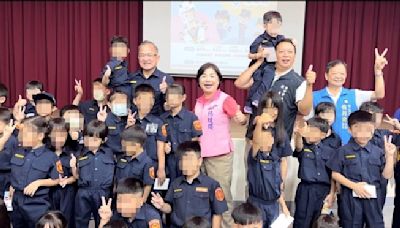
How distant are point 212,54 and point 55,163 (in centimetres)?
387

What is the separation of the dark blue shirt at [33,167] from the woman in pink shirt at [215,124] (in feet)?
3.22

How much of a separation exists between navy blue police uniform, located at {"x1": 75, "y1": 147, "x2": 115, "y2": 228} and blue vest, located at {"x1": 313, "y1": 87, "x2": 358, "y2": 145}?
1.45 meters

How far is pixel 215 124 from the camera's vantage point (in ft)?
11.3

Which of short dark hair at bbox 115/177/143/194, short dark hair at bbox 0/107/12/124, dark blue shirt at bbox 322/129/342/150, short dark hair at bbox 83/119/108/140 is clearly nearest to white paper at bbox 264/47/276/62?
dark blue shirt at bbox 322/129/342/150

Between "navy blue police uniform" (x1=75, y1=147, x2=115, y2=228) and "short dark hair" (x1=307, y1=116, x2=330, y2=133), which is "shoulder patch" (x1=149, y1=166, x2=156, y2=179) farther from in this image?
"short dark hair" (x1=307, y1=116, x2=330, y2=133)

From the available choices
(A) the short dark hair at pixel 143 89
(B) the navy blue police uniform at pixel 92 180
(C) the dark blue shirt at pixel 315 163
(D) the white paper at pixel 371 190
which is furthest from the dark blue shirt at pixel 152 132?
(D) the white paper at pixel 371 190

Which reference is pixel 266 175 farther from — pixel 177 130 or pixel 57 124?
pixel 57 124

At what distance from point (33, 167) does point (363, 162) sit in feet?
6.59

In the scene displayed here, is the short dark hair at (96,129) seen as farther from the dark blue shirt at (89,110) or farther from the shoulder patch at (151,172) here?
the dark blue shirt at (89,110)

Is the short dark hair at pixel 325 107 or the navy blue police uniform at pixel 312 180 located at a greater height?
the short dark hair at pixel 325 107

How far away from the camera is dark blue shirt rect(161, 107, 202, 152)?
3373 millimetres

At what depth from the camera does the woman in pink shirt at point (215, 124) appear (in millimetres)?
3445

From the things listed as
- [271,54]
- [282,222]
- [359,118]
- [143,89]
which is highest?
[271,54]

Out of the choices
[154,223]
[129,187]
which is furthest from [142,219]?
[129,187]
